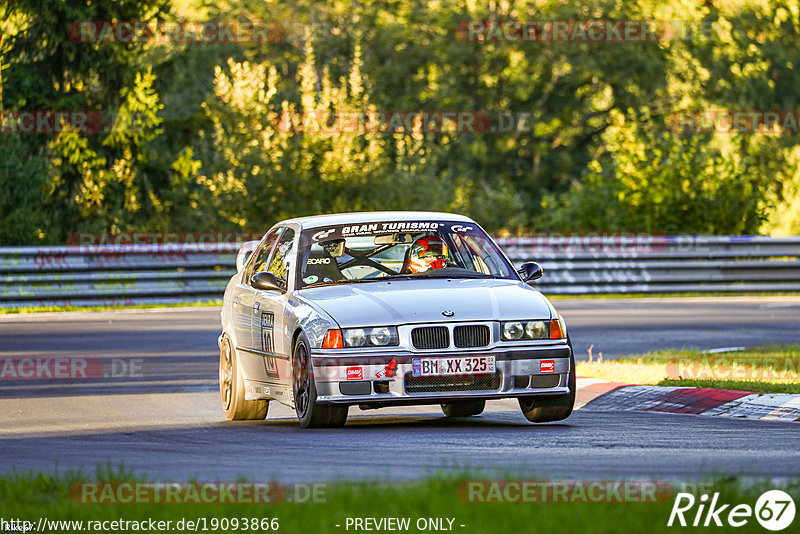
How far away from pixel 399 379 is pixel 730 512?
445cm

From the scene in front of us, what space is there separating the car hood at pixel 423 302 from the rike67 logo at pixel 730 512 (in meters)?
4.23

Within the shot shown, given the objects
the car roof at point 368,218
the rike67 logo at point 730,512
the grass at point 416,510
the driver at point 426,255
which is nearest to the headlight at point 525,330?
the driver at point 426,255

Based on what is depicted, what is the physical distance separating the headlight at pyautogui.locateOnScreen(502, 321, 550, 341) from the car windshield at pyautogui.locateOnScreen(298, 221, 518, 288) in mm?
1093

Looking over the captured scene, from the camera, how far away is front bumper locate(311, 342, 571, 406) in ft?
35.6

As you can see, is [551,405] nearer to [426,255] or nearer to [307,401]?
[426,255]

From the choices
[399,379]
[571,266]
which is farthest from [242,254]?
[571,266]

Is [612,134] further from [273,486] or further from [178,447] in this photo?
[273,486]

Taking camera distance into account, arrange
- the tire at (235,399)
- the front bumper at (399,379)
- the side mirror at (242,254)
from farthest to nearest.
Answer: the side mirror at (242,254) → the tire at (235,399) → the front bumper at (399,379)

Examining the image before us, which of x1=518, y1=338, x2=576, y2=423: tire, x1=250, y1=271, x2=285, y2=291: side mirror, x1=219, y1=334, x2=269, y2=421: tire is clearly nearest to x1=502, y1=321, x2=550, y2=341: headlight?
x1=518, y1=338, x2=576, y2=423: tire

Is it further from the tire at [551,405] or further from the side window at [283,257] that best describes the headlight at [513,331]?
the side window at [283,257]

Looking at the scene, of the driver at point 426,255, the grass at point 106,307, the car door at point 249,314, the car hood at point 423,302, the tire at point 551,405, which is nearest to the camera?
the car hood at point 423,302

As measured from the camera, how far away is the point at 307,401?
36.8ft

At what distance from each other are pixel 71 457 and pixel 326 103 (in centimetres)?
2559

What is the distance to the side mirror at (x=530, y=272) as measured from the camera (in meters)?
12.5
